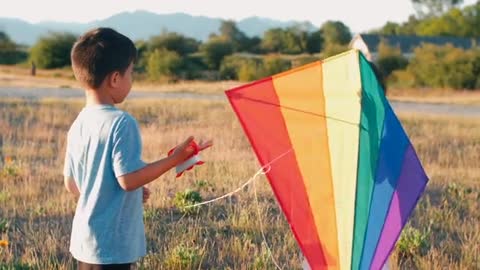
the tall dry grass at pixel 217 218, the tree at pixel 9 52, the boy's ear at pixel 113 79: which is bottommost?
the tree at pixel 9 52

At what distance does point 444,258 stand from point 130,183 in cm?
280

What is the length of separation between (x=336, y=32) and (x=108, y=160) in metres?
59.7

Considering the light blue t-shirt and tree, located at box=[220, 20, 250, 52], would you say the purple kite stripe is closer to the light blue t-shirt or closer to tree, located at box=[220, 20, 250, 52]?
the light blue t-shirt

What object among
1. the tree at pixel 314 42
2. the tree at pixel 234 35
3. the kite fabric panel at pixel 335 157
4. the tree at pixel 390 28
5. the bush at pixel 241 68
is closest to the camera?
the kite fabric panel at pixel 335 157

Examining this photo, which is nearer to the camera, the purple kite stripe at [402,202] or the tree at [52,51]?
the purple kite stripe at [402,202]

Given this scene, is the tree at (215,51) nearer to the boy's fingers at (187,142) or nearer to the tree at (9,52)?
the tree at (9,52)

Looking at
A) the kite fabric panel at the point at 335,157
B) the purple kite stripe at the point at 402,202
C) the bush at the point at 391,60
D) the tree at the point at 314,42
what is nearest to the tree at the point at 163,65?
the bush at the point at 391,60

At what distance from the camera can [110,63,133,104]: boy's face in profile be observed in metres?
2.86

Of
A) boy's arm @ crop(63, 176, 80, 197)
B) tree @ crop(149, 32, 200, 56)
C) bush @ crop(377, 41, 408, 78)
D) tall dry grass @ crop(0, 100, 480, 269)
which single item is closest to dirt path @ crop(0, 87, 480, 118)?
tall dry grass @ crop(0, 100, 480, 269)

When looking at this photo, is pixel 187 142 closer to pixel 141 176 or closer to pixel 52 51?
pixel 141 176

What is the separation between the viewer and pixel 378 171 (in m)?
3.30

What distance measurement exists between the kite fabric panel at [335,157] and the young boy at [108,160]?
477 mm

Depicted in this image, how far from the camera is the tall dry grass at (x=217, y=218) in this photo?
15.5 feet

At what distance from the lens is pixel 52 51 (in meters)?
52.2
